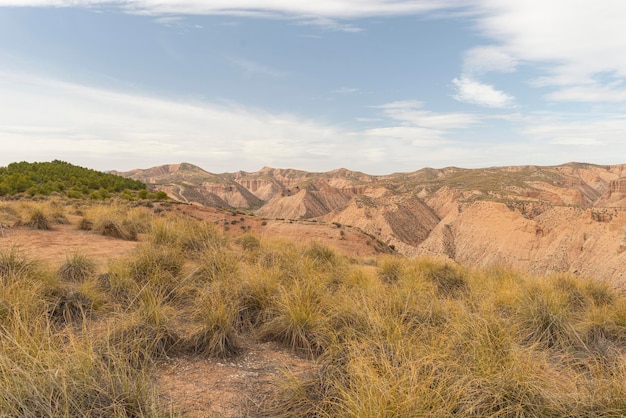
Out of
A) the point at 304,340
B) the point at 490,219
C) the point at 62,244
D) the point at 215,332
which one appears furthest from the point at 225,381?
the point at 490,219

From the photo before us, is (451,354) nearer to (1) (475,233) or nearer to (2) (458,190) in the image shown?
(1) (475,233)

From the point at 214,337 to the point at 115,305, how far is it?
1683 millimetres

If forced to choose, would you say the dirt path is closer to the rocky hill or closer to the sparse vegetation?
the sparse vegetation

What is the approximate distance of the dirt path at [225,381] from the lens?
2939mm

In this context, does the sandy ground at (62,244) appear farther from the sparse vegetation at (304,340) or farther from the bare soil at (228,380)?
the bare soil at (228,380)

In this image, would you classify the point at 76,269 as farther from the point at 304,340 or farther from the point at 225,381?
the point at 304,340

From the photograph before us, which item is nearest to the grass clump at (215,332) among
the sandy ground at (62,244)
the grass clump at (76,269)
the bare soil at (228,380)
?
the bare soil at (228,380)

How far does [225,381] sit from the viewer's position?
3.45m

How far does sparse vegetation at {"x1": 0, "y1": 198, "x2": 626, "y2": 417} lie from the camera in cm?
249

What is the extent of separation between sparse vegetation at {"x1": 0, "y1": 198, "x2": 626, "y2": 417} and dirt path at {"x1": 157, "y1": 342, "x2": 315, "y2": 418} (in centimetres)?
14

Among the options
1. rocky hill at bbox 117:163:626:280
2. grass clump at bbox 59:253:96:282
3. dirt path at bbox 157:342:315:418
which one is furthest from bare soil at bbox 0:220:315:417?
rocky hill at bbox 117:163:626:280

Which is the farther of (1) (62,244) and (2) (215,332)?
(1) (62,244)

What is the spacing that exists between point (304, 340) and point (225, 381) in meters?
1.15

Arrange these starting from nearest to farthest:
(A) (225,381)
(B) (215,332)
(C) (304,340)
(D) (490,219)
Answer: (A) (225,381)
(B) (215,332)
(C) (304,340)
(D) (490,219)
